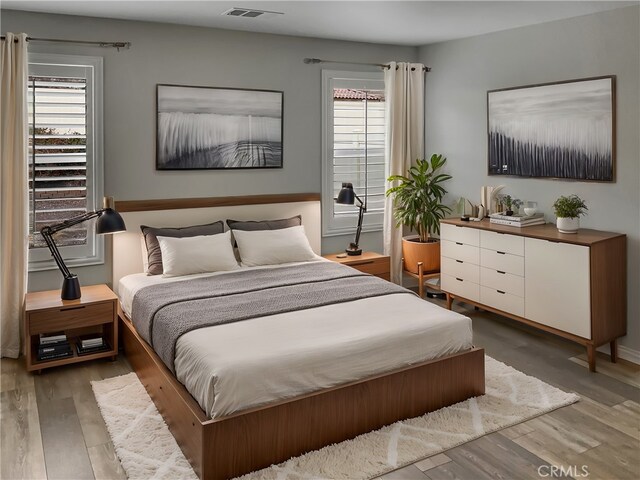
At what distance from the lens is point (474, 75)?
5.16 meters

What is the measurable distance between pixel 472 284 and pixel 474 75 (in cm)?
189

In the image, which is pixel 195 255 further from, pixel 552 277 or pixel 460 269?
pixel 552 277

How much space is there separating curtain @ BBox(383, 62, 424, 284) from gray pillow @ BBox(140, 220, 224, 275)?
1810mm

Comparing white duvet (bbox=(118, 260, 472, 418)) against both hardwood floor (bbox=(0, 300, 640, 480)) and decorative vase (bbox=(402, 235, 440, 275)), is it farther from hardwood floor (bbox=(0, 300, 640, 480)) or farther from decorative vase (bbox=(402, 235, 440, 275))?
decorative vase (bbox=(402, 235, 440, 275))

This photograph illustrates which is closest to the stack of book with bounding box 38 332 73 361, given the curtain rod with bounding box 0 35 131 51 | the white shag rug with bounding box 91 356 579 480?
the white shag rug with bounding box 91 356 579 480

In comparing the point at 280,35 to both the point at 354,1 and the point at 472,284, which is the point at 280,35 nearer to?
the point at 354,1

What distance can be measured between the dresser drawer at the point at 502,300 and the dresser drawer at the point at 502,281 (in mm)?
33

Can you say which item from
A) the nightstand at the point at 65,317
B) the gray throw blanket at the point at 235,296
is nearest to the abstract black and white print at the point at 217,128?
the gray throw blanket at the point at 235,296

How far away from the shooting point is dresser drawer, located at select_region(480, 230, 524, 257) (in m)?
4.30

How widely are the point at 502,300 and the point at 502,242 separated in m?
0.46

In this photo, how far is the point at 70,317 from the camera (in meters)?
3.89

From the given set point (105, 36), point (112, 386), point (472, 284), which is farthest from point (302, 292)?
point (105, 36)

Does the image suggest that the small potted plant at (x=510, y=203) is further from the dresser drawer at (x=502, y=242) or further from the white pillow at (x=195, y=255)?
the white pillow at (x=195, y=255)

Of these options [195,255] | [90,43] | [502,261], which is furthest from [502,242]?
[90,43]
